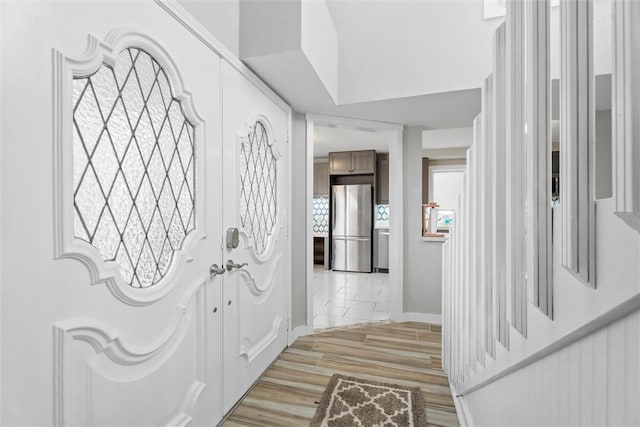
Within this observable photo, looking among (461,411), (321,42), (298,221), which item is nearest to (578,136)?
(461,411)

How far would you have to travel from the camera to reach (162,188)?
4.40 feet

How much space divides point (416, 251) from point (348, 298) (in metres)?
1.32

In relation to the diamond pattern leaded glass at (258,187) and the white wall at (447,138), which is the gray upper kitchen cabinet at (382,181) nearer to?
the white wall at (447,138)

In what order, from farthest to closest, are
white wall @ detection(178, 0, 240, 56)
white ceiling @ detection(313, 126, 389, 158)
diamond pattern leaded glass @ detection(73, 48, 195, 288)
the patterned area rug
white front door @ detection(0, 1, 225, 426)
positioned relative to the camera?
white ceiling @ detection(313, 126, 389, 158)
the patterned area rug
white wall @ detection(178, 0, 240, 56)
diamond pattern leaded glass @ detection(73, 48, 195, 288)
white front door @ detection(0, 1, 225, 426)

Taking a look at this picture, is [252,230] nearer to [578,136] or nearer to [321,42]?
[321,42]

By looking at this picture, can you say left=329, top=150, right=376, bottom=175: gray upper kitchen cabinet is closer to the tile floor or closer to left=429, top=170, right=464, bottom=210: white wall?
left=429, top=170, right=464, bottom=210: white wall

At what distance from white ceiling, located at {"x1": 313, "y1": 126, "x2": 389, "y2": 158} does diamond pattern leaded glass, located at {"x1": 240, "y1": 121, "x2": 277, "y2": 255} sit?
239 cm

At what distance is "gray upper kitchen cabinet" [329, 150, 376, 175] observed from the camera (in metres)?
6.16

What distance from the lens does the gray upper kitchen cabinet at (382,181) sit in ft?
20.6

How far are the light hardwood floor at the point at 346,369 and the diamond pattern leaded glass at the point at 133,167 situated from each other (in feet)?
3.59

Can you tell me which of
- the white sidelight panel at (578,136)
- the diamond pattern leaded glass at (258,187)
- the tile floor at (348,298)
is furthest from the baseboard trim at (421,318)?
the white sidelight panel at (578,136)

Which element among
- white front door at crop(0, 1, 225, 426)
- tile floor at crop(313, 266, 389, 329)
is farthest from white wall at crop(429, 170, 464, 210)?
white front door at crop(0, 1, 225, 426)

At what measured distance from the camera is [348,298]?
13.9ft

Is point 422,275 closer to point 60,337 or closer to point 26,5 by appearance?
point 60,337
